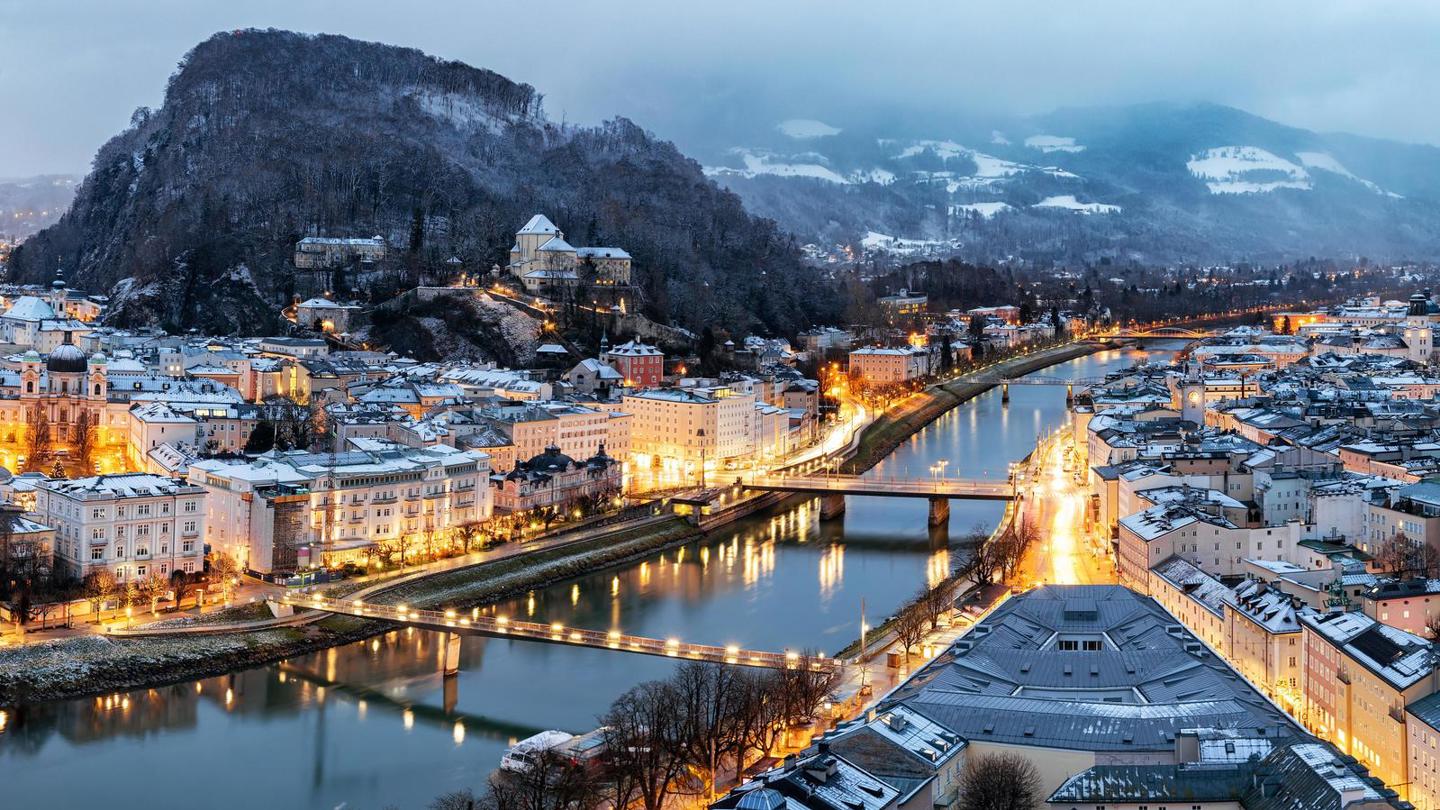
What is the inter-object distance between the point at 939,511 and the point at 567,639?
916 cm

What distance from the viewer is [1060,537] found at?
19625 millimetres

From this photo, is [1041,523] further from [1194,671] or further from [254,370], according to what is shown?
[254,370]

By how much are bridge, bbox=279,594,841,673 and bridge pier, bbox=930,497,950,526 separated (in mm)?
7745

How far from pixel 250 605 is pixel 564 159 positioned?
→ 3606 cm

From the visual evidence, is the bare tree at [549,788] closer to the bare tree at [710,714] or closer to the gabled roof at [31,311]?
the bare tree at [710,714]

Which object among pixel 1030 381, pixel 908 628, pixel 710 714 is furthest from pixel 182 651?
pixel 1030 381

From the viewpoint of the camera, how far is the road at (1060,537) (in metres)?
17.1

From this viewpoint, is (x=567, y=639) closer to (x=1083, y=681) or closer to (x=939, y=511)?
(x=1083, y=681)

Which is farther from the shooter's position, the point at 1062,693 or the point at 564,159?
the point at 564,159

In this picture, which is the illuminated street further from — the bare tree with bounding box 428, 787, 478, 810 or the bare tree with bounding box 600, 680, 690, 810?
the bare tree with bounding box 428, 787, 478, 810

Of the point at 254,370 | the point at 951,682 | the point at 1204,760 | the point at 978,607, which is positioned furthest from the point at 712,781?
the point at 254,370

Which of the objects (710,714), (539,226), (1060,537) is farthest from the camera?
(539,226)

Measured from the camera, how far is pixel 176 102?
4544 cm

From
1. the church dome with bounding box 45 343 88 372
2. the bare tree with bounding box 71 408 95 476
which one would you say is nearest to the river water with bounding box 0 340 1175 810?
the bare tree with bounding box 71 408 95 476
